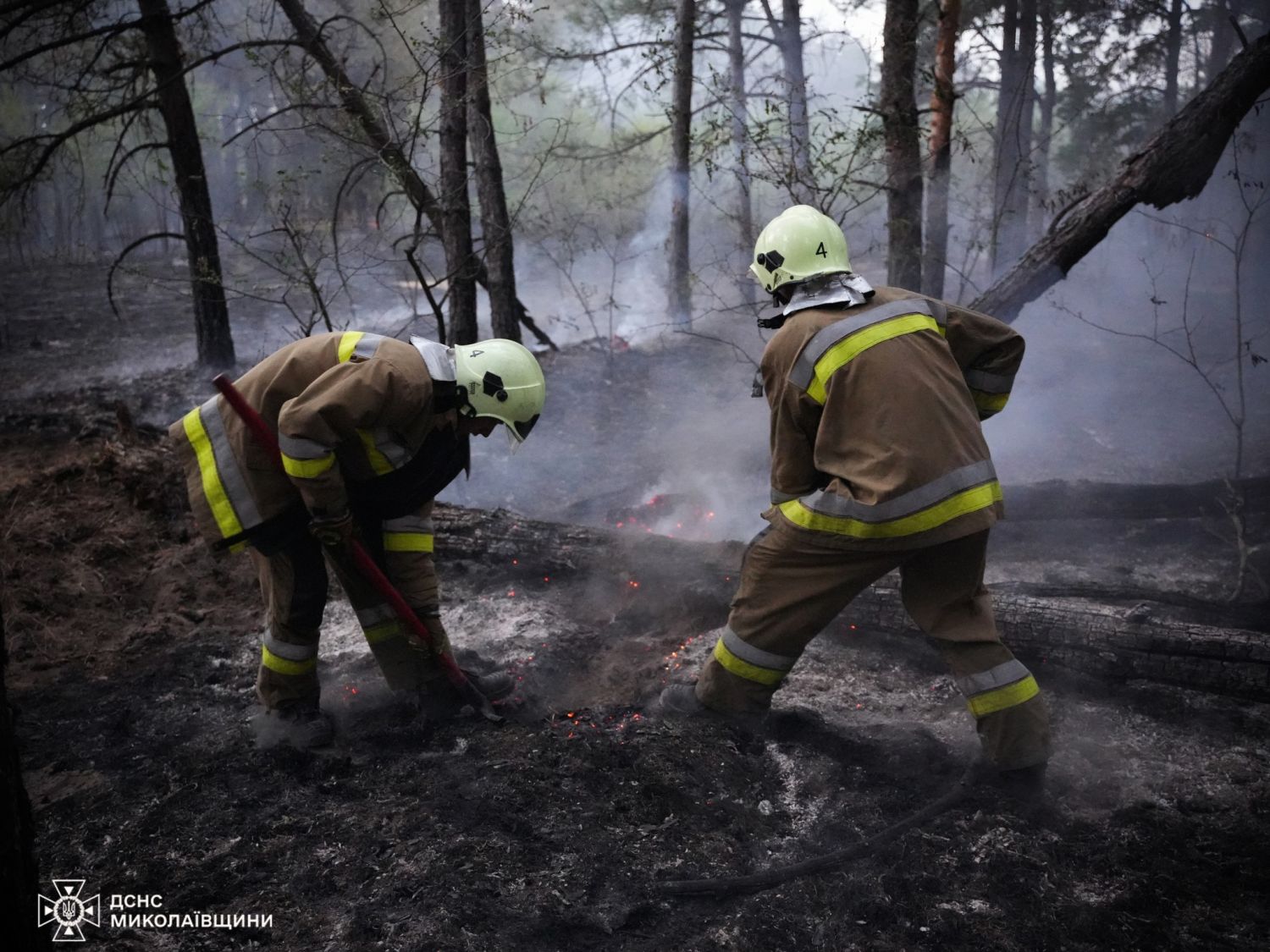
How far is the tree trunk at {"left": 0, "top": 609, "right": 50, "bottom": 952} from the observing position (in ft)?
5.61

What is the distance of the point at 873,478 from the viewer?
299 cm

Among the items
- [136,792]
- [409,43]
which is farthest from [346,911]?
[409,43]

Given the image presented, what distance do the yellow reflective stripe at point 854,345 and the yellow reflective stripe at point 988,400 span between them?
20.1 inches

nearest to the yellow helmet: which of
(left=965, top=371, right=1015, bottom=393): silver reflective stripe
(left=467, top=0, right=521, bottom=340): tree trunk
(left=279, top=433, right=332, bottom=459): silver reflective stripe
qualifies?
(left=965, top=371, right=1015, bottom=393): silver reflective stripe

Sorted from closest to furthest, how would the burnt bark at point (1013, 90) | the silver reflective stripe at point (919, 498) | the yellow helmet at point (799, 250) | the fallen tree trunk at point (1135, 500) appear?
A: 1. the silver reflective stripe at point (919, 498)
2. the yellow helmet at point (799, 250)
3. the fallen tree trunk at point (1135, 500)
4. the burnt bark at point (1013, 90)

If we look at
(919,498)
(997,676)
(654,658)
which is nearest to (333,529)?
(654,658)

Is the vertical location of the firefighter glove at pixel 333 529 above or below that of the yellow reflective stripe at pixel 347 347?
below

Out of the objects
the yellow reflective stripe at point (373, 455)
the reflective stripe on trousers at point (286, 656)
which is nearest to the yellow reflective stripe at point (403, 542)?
the yellow reflective stripe at point (373, 455)

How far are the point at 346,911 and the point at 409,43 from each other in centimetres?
655

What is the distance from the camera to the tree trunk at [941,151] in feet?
24.5

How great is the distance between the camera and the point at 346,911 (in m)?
2.68

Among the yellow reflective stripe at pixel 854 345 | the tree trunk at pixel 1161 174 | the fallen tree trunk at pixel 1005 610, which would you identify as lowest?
the fallen tree trunk at pixel 1005 610

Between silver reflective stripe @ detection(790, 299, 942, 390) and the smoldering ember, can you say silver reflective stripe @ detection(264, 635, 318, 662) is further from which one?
silver reflective stripe @ detection(790, 299, 942, 390)

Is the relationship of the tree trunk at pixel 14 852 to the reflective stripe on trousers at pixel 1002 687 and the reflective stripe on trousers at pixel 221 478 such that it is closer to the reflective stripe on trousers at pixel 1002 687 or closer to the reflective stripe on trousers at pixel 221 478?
the reflective stripe on trousers at pixel 221 478
